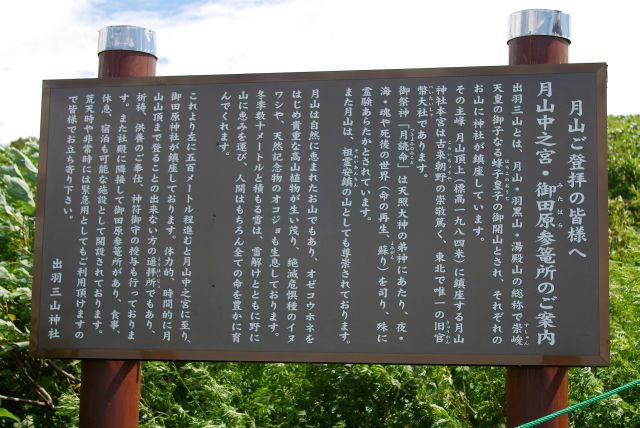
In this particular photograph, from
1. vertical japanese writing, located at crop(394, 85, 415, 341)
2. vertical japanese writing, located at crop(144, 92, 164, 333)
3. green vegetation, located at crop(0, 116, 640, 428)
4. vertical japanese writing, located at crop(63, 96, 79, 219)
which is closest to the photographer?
vertical japanese writing, located at crop(394, 85, 415, 341)

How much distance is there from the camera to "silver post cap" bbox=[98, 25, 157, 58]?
467cm

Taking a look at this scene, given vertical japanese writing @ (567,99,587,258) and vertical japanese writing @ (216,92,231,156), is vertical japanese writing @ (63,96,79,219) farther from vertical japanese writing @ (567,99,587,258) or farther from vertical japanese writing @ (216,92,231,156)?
vertical japanese writing @ (567,99,587,258)

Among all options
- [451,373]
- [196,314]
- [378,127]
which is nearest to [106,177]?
[196,314]

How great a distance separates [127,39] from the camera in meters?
4.68

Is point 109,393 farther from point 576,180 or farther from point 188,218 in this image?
point 576,180

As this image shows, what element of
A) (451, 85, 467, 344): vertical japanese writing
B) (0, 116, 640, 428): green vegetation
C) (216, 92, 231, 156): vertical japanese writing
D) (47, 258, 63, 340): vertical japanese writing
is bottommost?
(0, 116, 640, 428): green vegetation

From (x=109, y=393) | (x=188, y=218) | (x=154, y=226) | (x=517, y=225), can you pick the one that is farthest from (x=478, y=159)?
(x=109, y=393)

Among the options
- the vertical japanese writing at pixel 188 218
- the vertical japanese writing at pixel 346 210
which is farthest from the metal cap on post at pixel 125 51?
the vertical japanese writing at pixel 346 210

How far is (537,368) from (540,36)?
1.71m

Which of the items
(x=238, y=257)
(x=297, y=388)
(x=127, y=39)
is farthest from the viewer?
(x=297, y=388)

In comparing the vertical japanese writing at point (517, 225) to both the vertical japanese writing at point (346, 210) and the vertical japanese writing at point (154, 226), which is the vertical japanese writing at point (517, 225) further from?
the vertical japanese writing at point (154, 226)

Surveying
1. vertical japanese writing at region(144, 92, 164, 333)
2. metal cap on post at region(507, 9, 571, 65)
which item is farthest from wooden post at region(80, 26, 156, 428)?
metal cap on post at region(507, 9, 571, 65)

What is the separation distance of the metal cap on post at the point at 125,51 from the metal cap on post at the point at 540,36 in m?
2.04

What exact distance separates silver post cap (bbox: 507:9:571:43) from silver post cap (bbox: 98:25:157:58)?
2034mm
